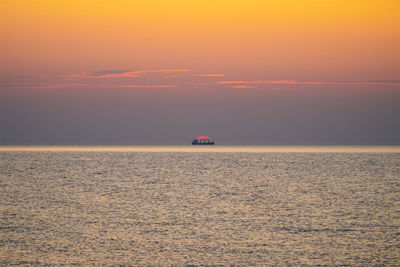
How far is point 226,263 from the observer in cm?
1128

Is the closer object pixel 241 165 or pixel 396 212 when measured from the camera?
pixel 396 212

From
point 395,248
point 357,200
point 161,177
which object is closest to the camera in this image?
point 395,248

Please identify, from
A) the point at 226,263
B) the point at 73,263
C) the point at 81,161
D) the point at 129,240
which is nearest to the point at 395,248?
the point at 226,263

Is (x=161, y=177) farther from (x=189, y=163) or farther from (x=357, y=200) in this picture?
(x=357, y=200)

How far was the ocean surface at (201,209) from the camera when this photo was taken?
1209cm

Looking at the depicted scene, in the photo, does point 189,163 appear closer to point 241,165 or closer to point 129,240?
point 241,165

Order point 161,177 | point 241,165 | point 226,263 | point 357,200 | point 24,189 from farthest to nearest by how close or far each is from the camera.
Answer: point 241,165 < point 161,177 < point 24,189 < point 357,200 < point 226,263

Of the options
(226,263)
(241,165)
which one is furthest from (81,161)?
(226,263)

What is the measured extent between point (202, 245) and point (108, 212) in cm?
473

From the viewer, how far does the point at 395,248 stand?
40.7 ft

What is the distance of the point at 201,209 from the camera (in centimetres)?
1656

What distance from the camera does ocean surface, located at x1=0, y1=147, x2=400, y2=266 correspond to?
39.7 ft

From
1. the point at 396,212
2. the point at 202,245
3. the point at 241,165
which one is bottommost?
the point at 202,245

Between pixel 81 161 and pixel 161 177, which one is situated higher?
pixel 81 161
